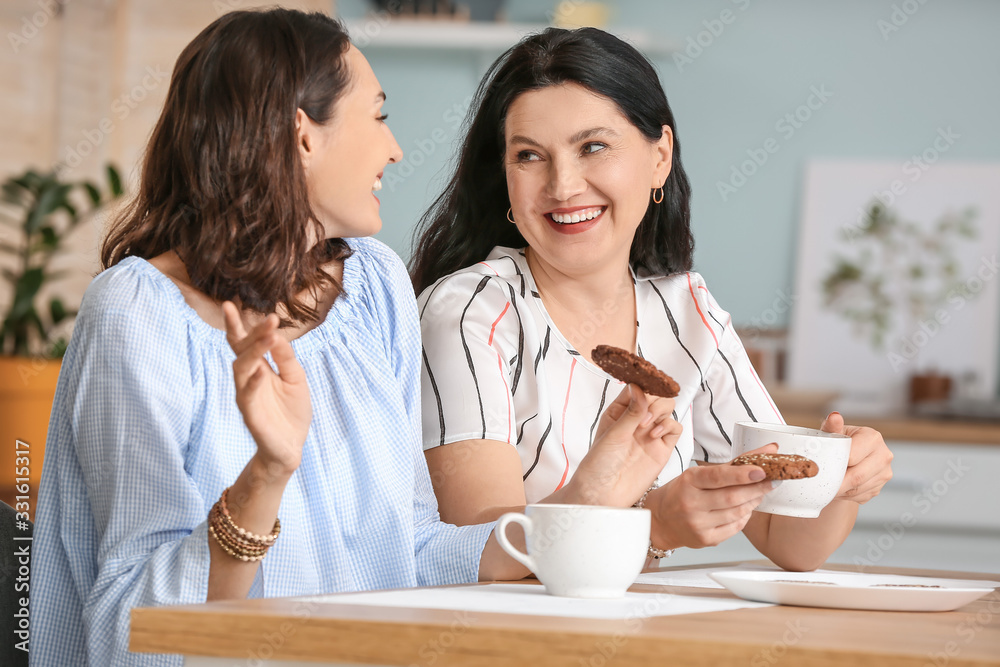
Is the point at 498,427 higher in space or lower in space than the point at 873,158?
lower

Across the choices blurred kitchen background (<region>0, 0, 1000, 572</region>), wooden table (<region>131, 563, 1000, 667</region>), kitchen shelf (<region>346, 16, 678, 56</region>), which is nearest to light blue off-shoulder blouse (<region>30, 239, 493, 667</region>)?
wooden table (<region>131, 563, 1000, 667</region>)

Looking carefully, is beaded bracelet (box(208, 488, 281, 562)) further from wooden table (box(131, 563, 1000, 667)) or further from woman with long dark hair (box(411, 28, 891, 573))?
woman with long dark hair (box(411, 28, 891, 573))

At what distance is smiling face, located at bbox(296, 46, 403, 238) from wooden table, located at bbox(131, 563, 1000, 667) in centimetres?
59

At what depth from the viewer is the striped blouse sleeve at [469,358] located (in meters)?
1.34

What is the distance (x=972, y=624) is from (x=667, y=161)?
0.93 metres

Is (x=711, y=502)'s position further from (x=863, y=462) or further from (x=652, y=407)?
(x=863, y=462)

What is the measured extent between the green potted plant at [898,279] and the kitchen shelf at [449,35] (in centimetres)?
86

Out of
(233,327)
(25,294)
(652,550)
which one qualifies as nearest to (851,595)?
(652,550)

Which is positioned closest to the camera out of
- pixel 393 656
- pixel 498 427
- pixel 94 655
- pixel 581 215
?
pixel 393 656

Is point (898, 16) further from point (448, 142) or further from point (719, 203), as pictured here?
point (448, 142)

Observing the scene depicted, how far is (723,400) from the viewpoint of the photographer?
154cm

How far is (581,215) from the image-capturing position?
1.45 metres

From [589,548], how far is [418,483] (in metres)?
0.48

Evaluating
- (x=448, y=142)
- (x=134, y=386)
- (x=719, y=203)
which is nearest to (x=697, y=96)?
(x=719, y=203)
